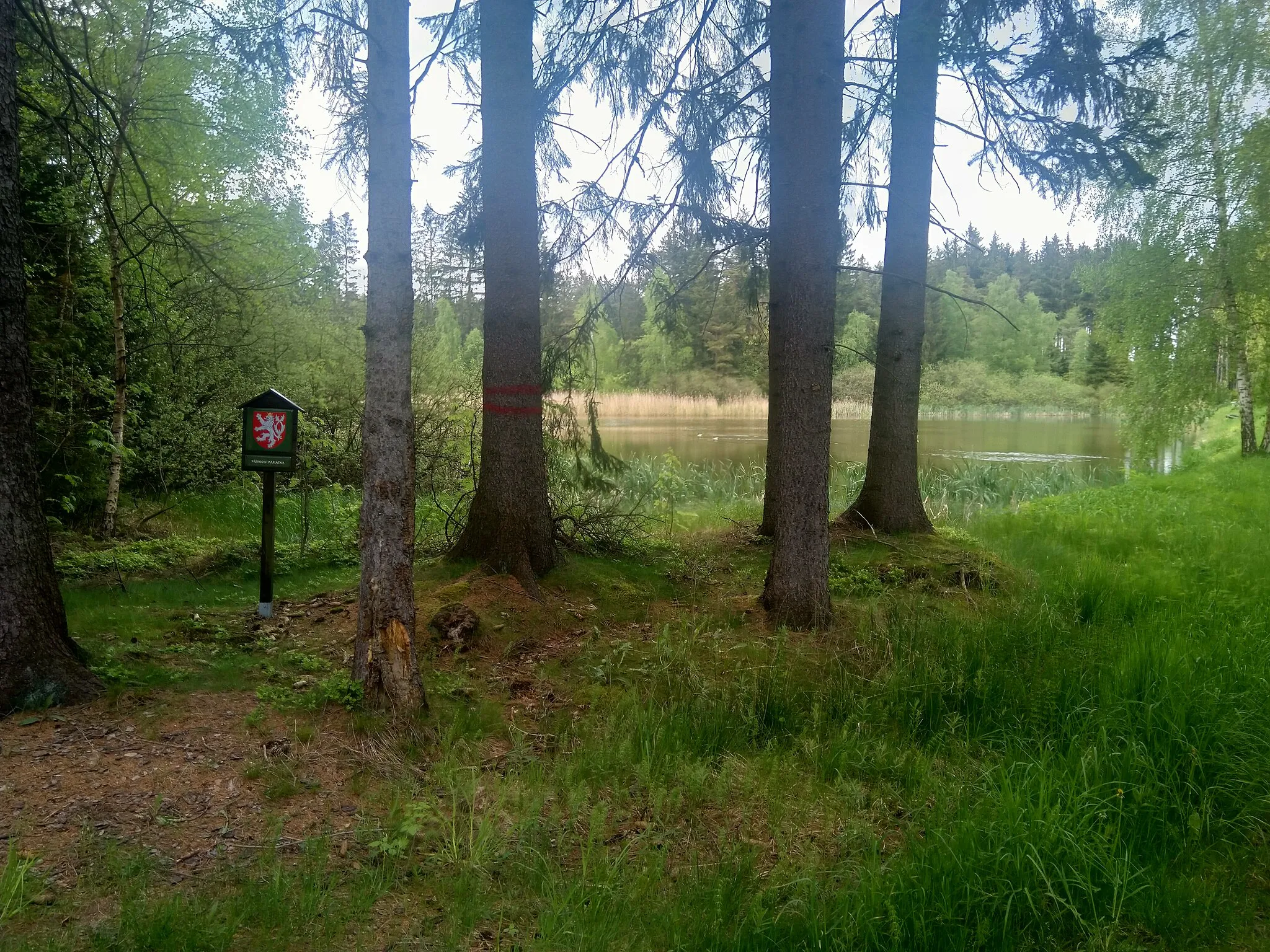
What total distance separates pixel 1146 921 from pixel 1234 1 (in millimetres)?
17627

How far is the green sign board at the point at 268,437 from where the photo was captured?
205 inches

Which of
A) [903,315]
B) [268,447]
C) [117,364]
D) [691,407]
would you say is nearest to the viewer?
[268,447]

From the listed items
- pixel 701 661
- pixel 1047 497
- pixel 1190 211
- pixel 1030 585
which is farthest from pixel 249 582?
pixel 1190 211

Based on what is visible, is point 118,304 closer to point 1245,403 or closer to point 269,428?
point 269,428

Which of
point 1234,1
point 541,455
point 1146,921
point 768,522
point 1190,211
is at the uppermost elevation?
point 1234,1

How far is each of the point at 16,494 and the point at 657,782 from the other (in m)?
3.12

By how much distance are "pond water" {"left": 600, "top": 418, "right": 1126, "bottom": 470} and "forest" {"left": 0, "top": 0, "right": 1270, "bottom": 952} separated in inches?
267

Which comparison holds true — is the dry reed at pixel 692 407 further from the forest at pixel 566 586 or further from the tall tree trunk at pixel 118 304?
the tall tree trunk at pixel 118 304

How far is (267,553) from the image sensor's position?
525 centimetres

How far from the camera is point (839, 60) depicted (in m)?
5.07

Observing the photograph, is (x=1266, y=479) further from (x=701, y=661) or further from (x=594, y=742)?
(x=594, y=742)

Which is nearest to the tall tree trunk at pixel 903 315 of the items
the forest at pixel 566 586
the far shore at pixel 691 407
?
the forest at pixel 566 586

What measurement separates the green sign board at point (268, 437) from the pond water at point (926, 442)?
32.8ft

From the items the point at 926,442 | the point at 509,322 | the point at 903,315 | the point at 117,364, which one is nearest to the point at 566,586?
the point at 509,322
